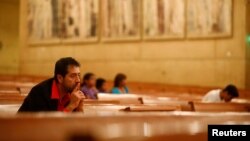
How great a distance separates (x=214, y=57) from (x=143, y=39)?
2327 mm

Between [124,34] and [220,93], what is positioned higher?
[124,34]

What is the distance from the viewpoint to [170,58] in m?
13.1

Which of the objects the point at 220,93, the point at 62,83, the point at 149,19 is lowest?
the point at 220,93

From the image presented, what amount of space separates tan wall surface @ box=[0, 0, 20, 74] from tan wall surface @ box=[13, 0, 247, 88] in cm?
560

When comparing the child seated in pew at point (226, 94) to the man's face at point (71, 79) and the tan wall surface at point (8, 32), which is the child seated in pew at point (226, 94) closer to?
the man's face at point (71, 79)

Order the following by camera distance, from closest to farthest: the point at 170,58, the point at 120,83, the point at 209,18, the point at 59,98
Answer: the point at 59,98 → the point at 120,83 → the point at 209,18 → the point at 170,58

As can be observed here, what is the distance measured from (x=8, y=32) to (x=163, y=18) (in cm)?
1034

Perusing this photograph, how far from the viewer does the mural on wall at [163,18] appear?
503 inches

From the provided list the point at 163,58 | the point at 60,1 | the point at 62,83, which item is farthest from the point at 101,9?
the point at 62,83

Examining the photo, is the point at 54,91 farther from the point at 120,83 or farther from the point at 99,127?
the point at 120,83

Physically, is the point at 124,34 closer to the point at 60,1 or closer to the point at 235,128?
the point at 60,1

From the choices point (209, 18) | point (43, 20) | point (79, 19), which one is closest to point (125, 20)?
point (79, 19)

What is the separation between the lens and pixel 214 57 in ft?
40.1

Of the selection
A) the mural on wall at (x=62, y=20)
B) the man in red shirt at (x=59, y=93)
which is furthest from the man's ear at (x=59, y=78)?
the mural on wall at (x=62, y=20)
